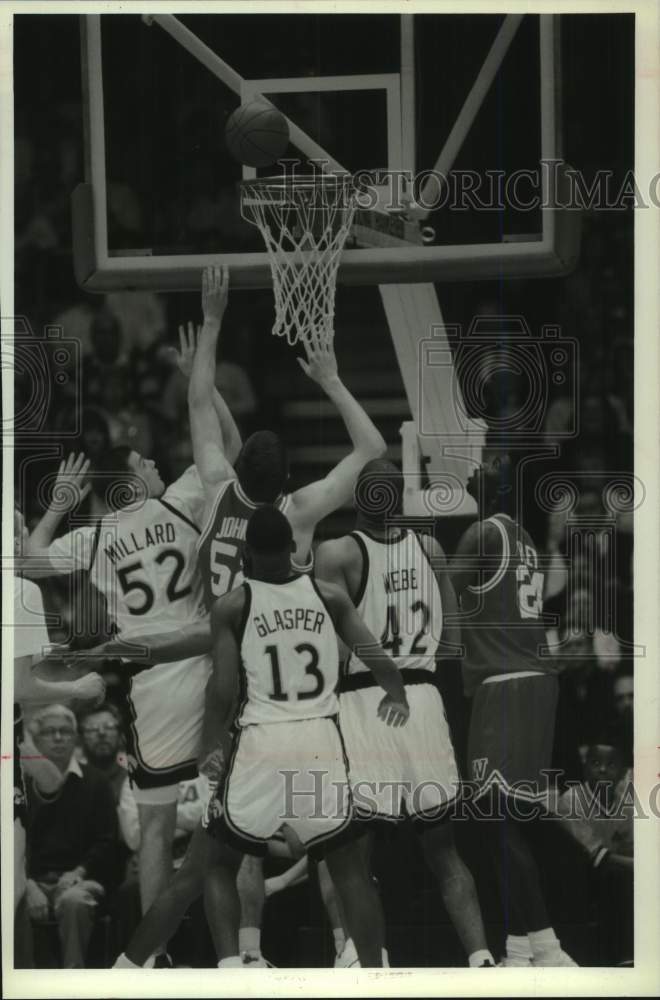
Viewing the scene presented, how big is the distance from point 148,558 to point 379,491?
97cm

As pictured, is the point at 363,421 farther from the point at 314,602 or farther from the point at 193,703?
the point at 193,703

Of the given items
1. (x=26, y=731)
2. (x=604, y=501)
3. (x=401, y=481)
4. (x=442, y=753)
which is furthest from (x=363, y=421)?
(x=26, y=731)

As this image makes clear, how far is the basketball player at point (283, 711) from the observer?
5426 millimetres

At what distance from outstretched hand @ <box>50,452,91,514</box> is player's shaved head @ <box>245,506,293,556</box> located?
2.26 ft

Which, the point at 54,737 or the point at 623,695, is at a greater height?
the point at 623,695

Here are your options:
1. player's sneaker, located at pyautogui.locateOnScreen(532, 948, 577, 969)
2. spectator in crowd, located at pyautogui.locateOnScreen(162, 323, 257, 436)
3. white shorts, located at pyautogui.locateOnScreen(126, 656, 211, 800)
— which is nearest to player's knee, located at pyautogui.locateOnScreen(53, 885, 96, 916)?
white shorts, located at pyautogui.locateOnScreen(126, 656, 211, 800)

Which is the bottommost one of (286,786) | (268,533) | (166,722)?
(286,786)

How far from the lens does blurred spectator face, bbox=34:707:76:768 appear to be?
5.54 m

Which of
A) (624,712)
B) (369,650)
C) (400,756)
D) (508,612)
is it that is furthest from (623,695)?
(369,650)

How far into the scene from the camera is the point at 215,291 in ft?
18.0

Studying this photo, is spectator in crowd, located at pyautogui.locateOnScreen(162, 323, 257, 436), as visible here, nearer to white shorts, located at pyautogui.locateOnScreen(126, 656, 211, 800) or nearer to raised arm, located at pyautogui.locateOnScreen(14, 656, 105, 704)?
white shorts, located at pyautogui.locateOnScreen(126, 656, 211, 800)

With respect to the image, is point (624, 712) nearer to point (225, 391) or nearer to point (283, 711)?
point (283, 711)

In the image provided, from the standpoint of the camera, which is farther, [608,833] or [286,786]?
[608,833]

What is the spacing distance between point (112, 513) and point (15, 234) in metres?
1.20
